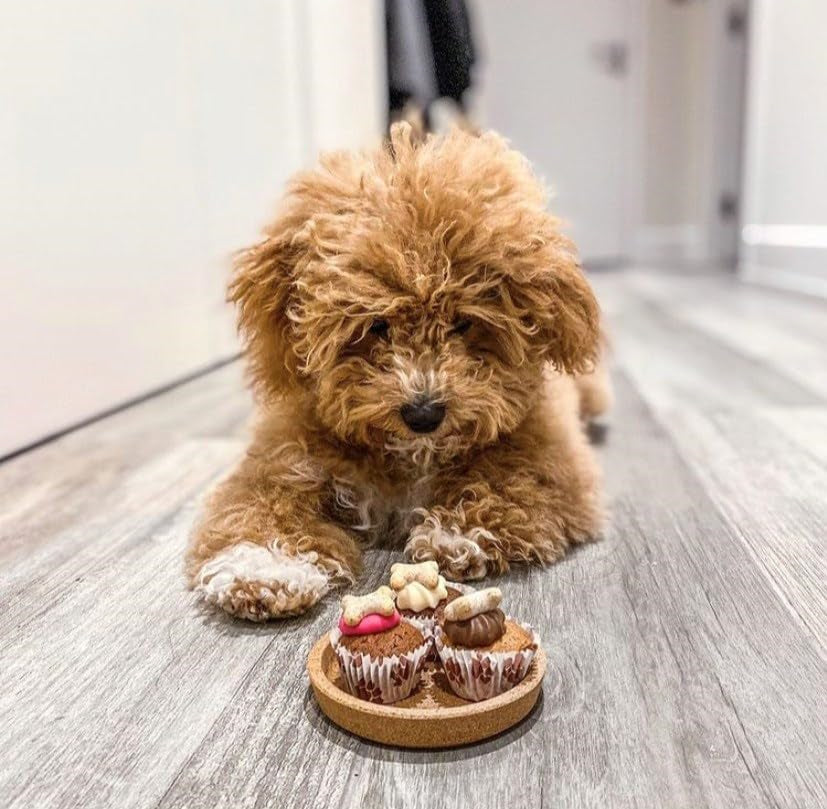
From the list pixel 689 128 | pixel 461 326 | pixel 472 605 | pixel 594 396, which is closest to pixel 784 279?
pixel 689 128

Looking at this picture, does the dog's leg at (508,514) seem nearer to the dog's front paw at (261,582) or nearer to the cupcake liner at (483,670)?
the dog's front paw at (261,582)

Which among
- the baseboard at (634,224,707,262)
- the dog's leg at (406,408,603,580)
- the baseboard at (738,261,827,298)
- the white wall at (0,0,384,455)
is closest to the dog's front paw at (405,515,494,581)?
the dog's leg at (406,408,603,580)

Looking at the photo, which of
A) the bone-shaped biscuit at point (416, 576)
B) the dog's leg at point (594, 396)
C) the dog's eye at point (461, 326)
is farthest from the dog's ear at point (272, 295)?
the dog's leg at point (594, 396)

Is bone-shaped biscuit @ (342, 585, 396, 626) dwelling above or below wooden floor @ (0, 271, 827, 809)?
above

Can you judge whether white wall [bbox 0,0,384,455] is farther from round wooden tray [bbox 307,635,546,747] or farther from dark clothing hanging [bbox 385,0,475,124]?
round wooden tray [bbox 307,635,546,747]

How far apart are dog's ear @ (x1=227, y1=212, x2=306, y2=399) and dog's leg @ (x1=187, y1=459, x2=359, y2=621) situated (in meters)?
0.17

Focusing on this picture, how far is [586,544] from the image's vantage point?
1468 mm

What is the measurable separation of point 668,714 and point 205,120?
271cm

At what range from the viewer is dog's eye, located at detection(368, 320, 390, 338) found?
1.29 meters

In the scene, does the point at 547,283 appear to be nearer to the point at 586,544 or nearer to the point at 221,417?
the point at 586,544

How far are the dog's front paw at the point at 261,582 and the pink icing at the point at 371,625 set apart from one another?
24cm

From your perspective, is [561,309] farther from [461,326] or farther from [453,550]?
[453,550]

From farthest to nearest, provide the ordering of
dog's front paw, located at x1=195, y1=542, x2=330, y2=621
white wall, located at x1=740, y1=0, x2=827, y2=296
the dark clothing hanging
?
white wall, located at x1=740, y1=0, x2=827, y2=296, the dark clothing hanging, dog's front paw, located at x1=195, y1=542, x2=330, y2=621

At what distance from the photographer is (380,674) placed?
0.95 metres
